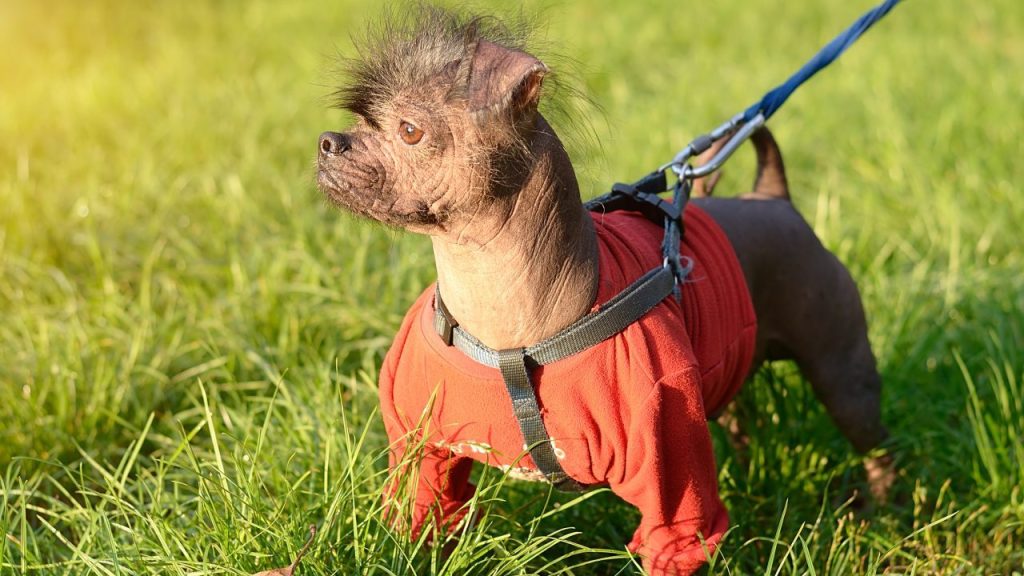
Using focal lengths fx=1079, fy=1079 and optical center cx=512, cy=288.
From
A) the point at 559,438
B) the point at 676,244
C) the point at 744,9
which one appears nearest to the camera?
the point at 559,438

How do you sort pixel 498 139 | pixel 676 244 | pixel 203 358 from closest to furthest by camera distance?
pixel 498 139 → pixel 676 244 → pixel 203 358

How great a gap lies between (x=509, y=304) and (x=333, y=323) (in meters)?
1.61

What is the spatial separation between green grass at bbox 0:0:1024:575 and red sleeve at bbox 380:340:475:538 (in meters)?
0.06

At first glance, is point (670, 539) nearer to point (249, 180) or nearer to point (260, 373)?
point (260, 373)

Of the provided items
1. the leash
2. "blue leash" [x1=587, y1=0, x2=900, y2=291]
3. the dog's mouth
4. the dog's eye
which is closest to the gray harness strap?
the leash

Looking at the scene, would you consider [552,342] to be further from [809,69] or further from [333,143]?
[809,69]

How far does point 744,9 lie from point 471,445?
7239 mm

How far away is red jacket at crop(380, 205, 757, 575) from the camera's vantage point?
2078 mm

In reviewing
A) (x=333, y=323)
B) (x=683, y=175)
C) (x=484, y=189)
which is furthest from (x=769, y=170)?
(x=333, y=323)

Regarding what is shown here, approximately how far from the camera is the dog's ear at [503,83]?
1931 millimetres

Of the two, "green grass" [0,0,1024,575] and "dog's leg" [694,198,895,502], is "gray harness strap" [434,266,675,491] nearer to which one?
"green grass" [0,0,1024,575]

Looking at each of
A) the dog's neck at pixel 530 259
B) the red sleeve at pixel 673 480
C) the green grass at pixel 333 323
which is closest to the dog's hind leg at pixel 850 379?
the green grass at pixel 333 323

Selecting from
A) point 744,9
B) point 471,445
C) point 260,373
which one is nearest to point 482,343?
point 471,445

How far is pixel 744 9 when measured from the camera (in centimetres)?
872
